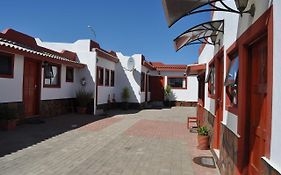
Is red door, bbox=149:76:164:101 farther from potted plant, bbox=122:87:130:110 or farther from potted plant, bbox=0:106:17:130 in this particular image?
potted plant, bbox=0:106:17:130

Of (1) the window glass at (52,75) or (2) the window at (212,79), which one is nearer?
(2) the window at (212,79)

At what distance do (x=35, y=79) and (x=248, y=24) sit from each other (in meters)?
11.2

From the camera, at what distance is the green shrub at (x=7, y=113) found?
1055 cm

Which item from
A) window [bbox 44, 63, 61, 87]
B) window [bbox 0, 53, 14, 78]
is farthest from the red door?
window [bbox 0, 53, 14, 78]

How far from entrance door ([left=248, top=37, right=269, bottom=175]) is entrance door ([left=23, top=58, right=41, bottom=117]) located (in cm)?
1037

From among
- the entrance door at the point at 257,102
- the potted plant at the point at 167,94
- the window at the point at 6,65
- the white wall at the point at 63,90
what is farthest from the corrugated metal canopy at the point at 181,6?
the potted plant at the point at 167,94

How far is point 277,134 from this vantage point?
275cm

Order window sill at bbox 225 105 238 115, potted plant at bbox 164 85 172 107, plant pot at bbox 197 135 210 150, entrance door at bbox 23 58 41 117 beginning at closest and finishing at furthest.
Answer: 1. window sill at bbox 225 105 238 115
2. plant pot at bbox 197 135 210 150
3. entrance door at bbox 23 58 41 117
4. potted plant at bbox 164 85 172 107

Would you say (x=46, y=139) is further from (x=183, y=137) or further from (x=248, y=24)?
(x=248, y=24)

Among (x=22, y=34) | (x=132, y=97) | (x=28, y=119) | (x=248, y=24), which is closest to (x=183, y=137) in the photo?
(x=28, y=119)

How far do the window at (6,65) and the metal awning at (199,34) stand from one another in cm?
622

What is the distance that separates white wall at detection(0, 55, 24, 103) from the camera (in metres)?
11.0

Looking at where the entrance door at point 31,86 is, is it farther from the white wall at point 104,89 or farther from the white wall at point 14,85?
the white wall at point 104,89

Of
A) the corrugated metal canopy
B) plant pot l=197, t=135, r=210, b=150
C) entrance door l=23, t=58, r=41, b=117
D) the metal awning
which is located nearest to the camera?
the corrugated metal canopy
